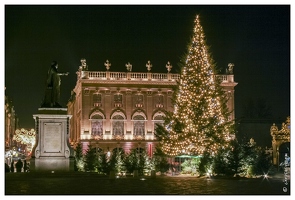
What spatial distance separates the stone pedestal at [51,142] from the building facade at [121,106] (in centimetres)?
3779

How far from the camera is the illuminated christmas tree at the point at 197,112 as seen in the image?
1499 inches

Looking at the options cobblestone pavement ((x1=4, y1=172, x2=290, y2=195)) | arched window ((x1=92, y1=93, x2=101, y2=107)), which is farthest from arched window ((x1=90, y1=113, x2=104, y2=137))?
cobblestone pavement ((x1=4, y1=172, x2=290, y2=195))

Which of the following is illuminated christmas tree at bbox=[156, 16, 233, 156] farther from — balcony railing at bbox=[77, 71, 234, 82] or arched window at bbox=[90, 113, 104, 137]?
arched window at bbox=[90, 113, 104, 137]

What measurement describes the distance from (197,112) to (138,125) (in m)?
31.3

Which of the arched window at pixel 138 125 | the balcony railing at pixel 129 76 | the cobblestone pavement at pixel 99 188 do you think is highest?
the balcony railing at pixel 129 76

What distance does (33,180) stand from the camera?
25.0m

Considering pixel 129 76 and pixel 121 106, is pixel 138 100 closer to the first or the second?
pixel 121 106

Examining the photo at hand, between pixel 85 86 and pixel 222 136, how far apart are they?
105 feet

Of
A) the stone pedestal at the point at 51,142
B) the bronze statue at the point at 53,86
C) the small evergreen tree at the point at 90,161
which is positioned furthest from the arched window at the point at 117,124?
the stone pedestal at the point at 51,142

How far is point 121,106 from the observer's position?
68875 millimetres

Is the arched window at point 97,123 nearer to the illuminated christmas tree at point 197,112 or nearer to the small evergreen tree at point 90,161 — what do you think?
the small evergreen tree at point 90,161

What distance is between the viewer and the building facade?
2655 inches

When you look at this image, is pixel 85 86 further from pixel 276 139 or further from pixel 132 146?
pixel 276 139

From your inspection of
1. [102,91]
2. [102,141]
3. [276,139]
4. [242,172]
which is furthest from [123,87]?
[242,172]
